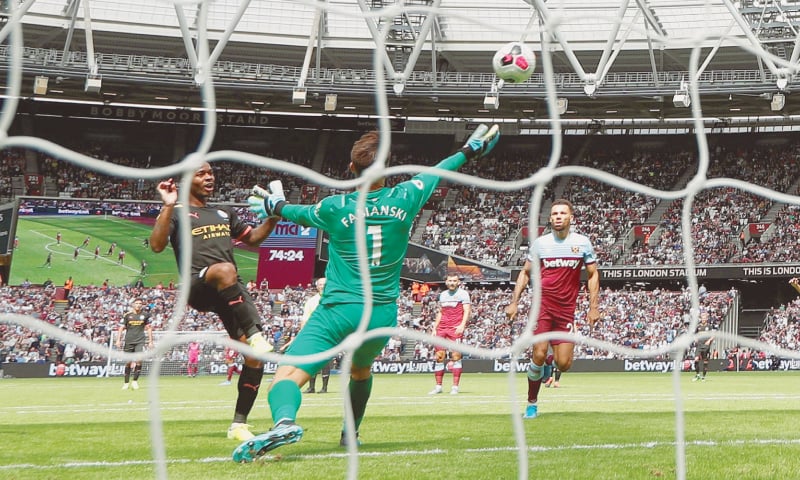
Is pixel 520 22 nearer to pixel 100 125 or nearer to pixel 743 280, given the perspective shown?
pixel 743 280

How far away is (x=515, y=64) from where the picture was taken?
8391 mm

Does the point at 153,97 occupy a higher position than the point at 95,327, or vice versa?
the point at 153,97

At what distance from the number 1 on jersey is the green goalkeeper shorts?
276mm

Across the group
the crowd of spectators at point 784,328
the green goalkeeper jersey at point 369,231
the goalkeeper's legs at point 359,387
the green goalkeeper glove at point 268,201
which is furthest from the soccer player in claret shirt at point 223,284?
the crowd of spectators at point 784,328

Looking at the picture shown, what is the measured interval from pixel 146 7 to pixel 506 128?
1669cm

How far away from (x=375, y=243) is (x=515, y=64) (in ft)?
13.0

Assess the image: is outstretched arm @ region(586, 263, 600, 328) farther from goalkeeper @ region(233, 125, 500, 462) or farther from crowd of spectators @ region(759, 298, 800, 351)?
crowd of spectators @ region(759, 298, 800, 351)

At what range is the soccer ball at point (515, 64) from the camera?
27.2 ft

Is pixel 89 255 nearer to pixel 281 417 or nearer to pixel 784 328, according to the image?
pixel 784 328

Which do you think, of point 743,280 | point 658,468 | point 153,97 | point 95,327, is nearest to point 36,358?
point 95,327

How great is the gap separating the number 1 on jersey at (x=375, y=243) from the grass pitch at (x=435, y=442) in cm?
118

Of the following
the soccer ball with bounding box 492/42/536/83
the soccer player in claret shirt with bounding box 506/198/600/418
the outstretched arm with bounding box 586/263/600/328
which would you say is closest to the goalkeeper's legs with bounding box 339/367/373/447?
the soccer player in claret shirt with bounding box 506/198/600/418

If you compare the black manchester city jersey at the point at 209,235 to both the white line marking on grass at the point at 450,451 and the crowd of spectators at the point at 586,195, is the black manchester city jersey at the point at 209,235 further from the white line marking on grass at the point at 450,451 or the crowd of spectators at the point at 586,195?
the crowd of spectators at the point at 586,195

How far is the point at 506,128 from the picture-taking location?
1558 inches
